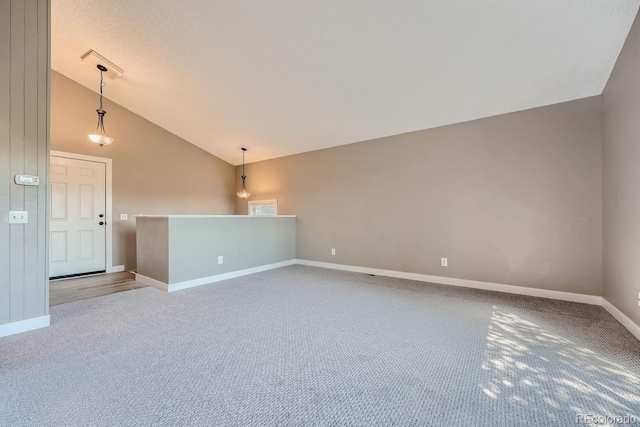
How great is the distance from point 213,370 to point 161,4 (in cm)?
364

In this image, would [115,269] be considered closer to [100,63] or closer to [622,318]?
[100,63]

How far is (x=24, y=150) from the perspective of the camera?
2.46 metres

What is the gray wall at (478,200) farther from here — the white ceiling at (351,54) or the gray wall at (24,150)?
the gray wall at (24,150)

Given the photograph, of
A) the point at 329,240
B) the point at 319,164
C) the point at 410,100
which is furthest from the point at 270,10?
the point at 329,240

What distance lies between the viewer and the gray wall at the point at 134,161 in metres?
4.62

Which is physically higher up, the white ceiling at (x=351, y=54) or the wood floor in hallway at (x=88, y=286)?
the white ceiling at (x=351, y=54)

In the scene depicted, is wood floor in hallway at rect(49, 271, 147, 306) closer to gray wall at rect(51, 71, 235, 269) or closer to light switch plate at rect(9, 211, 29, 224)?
gray wall at rect(51, 71, 235, 269)

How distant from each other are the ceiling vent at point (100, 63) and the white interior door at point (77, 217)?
1.68 meters

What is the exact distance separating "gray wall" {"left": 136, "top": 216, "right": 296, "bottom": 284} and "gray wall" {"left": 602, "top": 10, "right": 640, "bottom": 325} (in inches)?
188

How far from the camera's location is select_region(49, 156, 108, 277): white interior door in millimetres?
4484

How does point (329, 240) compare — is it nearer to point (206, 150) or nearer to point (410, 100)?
point (410, 100)

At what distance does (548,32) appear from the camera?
2.47 meters

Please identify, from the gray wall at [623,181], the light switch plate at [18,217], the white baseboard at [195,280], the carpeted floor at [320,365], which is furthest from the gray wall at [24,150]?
the gray wall at [623,181]

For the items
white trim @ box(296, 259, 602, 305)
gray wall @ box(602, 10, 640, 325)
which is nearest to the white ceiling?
gray wall @ box(602, 10, 640, 325)
